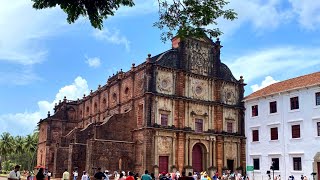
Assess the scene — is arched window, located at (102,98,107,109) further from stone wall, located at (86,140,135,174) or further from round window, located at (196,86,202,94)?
round window, located at (196,86,202,94)

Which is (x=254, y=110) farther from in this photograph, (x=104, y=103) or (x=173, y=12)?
(x=173, y=12)

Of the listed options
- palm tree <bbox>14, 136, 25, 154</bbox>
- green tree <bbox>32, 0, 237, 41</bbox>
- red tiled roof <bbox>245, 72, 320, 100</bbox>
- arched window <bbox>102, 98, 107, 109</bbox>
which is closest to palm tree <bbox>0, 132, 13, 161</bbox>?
palm tree <bbox>14, 136, 25, 154</bbox>

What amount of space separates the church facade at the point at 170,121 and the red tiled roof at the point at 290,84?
402 cm

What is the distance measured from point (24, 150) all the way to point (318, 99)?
67.7 meters

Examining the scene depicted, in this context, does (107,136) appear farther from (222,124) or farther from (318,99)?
(318,99)

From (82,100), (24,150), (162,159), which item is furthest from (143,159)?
(24,150)

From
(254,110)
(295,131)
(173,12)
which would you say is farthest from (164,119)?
(173,12)

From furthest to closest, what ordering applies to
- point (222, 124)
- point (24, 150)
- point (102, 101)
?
point (24, 150), point (102, 101), point (222, 124)

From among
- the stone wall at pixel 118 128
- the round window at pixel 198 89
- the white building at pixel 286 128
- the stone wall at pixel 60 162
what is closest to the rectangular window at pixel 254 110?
the white building at pixel 286 128

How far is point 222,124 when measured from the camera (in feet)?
137

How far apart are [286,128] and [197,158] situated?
31.7 feet

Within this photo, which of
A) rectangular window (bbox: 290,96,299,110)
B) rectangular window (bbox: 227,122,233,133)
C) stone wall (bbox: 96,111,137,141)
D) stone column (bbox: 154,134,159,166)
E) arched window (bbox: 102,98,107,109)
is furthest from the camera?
A: arched window (bbox: 102,98,107,109)

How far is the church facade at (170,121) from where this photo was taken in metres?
37.0

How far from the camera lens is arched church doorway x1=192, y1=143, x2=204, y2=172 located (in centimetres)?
3962
